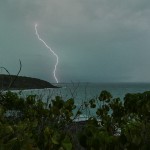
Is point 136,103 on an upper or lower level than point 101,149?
upper

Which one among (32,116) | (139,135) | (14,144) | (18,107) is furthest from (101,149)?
(18,107)

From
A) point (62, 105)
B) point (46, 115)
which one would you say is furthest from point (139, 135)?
point (46, 115)

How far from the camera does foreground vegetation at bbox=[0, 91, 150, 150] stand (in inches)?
90.4

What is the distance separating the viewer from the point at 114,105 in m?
5.59

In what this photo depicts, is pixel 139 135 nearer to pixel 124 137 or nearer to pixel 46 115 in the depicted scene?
pixel 124 137

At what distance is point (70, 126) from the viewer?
550 centimetres

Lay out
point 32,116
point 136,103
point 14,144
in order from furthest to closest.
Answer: point 32,116
point 136,103
point 14,144

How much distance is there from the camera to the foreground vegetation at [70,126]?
90.4 inches

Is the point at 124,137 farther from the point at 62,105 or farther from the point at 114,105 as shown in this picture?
the point at 114,105

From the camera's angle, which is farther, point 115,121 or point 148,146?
point 115,121

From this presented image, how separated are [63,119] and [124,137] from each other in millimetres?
2861

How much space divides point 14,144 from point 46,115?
325 cm

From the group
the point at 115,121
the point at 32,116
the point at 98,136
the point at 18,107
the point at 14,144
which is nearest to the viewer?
the point at 14,144

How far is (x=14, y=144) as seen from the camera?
A: 2117mm
